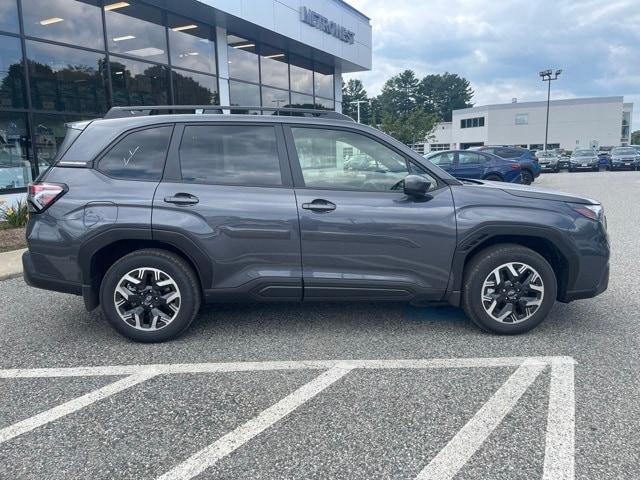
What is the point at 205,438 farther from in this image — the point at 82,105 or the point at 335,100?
the point at 335,100

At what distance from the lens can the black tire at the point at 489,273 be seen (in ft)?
12.7

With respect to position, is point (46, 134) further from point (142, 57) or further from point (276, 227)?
point (276, 227)

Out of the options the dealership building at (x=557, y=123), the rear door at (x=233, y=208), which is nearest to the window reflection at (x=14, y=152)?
the rear door at (x=233, y=208)

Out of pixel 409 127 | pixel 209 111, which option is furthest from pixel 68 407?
pixel 409 127

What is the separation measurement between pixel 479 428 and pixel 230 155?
8.57 feet

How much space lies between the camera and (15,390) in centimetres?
321

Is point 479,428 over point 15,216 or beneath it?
beneath

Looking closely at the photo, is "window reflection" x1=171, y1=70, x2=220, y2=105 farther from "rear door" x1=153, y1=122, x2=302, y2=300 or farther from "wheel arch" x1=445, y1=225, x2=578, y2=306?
"wheel arch" x1=445, y1=225, x2=578, y2=306

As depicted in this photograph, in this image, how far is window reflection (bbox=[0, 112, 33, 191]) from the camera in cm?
979

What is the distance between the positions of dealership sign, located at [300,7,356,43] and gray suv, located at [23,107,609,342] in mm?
13595

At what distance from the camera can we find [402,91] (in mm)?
118250

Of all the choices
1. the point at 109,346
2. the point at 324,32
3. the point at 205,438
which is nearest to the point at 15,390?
the point at 109,346

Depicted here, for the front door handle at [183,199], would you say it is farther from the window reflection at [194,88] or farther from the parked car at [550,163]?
the parked car at [550,163]

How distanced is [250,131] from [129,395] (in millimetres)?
2124
